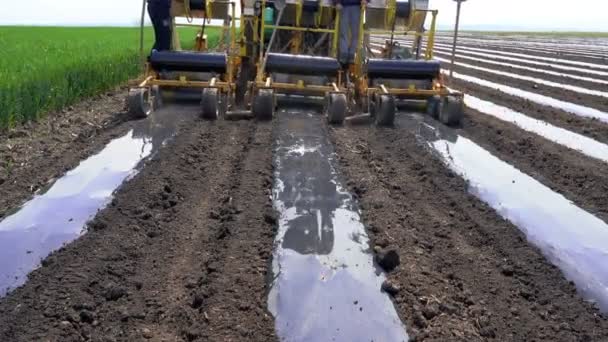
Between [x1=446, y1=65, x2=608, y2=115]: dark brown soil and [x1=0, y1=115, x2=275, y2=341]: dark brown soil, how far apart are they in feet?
26.7

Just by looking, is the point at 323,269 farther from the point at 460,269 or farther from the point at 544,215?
the point at 544,215

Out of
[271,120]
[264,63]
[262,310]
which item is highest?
[264,63]

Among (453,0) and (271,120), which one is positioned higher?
(453,0)

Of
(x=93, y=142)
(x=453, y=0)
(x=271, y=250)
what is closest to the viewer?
(x=271, y=250)

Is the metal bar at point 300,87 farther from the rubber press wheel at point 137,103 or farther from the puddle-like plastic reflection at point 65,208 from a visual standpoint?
the puddle-like plastic reflection at point 65,208

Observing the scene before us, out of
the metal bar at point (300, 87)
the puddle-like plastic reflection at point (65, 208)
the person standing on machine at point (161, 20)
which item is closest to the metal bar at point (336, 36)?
the metal bar at point (300, 87)

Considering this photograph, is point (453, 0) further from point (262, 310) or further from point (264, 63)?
point (262, 310)

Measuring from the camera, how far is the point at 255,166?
6.19 metres

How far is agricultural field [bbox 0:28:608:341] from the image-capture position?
3.36 metres

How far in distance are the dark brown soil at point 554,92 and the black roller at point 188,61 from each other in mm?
6848

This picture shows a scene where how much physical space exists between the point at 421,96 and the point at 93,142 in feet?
16.3

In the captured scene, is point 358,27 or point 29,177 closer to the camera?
point 29,177

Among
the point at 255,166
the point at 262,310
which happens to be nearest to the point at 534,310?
the point at 262,310

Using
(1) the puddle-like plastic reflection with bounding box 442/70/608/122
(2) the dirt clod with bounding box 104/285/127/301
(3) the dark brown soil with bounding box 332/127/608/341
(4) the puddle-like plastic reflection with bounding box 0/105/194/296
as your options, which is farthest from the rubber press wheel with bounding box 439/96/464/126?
(2) the dirt clod with bounding box 104/285/127/301
